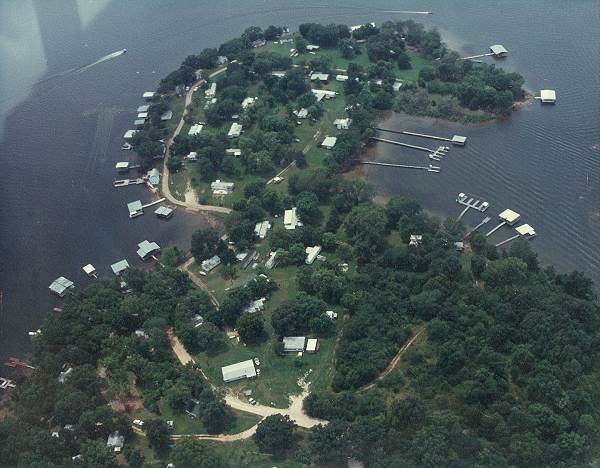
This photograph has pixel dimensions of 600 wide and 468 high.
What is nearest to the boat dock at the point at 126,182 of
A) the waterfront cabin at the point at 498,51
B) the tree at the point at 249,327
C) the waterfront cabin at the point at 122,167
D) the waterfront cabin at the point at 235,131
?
the waterfront cabin at the point at 122,167

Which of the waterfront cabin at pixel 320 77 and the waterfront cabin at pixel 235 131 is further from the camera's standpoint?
the waterfront cabin at pixel 320 77

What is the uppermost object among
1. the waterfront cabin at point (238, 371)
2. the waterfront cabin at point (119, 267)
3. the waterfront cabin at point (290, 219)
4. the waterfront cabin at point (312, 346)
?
the waterfront cabin at point (290, 219)

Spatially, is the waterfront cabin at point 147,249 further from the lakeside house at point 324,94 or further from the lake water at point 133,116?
the lakeside house at point 324,94

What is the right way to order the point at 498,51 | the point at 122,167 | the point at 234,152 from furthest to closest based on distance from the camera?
the point at 498,51
the point at 234,152
the point at 122,167

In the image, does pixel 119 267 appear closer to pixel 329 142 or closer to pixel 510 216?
pixel 329 142

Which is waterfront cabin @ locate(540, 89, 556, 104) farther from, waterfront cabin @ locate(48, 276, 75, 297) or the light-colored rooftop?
waterfront cabin @ locate(48, 276, 75, 297)

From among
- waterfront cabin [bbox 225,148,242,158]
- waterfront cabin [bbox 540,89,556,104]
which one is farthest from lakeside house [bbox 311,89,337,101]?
waterfront cabin [bbox 540,89,556,104]

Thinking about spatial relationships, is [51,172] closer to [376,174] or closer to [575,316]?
[376,174]

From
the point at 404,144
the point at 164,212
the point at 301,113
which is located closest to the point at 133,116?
the point at 164,212
